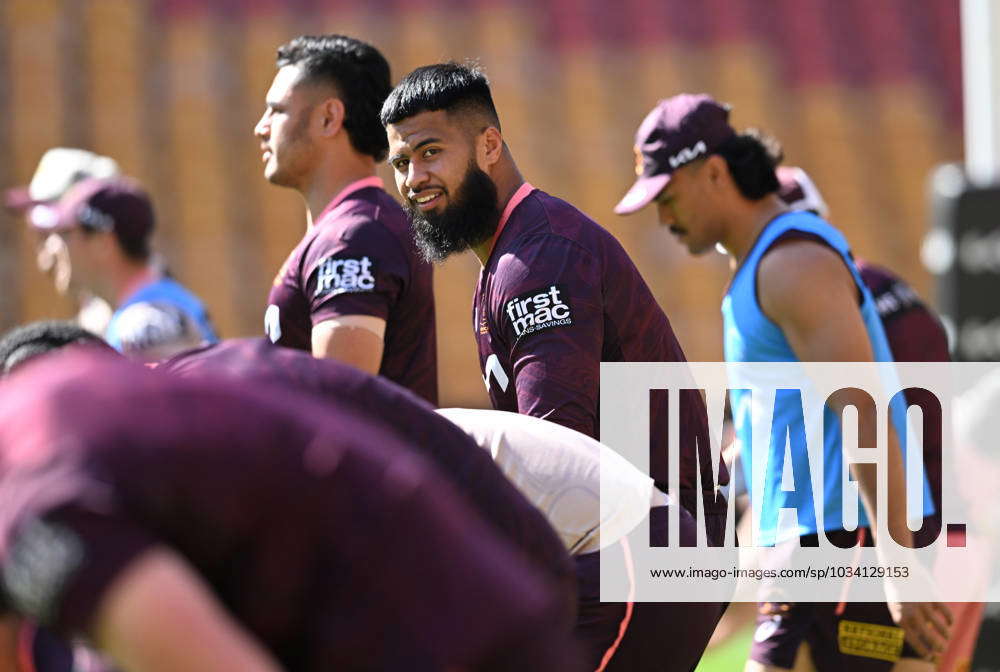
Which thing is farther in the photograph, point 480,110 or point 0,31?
point 0,31

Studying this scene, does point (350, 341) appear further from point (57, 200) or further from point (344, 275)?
point (57, 200)

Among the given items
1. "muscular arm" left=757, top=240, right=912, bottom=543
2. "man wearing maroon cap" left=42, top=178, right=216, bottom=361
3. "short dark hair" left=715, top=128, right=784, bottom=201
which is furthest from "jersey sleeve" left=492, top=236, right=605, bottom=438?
"man wearing maroon cap" left=42, top=178, right=216, bottom=361

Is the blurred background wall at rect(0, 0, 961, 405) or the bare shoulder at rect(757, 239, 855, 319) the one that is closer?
the bare shoulder at rect(757, 239, 855, 319)

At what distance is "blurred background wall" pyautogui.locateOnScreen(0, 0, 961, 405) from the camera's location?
366 inches

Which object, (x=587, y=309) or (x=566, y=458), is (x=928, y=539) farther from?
(x=566, y=458)

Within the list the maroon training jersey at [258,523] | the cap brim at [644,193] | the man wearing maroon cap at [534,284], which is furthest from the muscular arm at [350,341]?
the maroon training jersey at [258,523]

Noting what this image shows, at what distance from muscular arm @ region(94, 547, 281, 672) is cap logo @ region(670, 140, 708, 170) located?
282 centimetres

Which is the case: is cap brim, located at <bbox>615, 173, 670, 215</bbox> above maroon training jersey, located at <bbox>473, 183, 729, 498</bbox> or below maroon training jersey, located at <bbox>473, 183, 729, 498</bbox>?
above

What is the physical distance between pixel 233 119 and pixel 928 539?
7437 mm

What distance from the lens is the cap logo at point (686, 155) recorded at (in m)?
3.91

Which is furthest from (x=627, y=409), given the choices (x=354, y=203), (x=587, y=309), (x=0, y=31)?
(x=0, y=31)

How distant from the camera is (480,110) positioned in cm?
332

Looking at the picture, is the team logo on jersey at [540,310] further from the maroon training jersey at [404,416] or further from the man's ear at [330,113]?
the man's ear at [330,113]

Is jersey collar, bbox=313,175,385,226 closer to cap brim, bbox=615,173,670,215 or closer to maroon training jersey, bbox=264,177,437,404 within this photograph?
maroon training jersey, bbox=264,177,437,404
